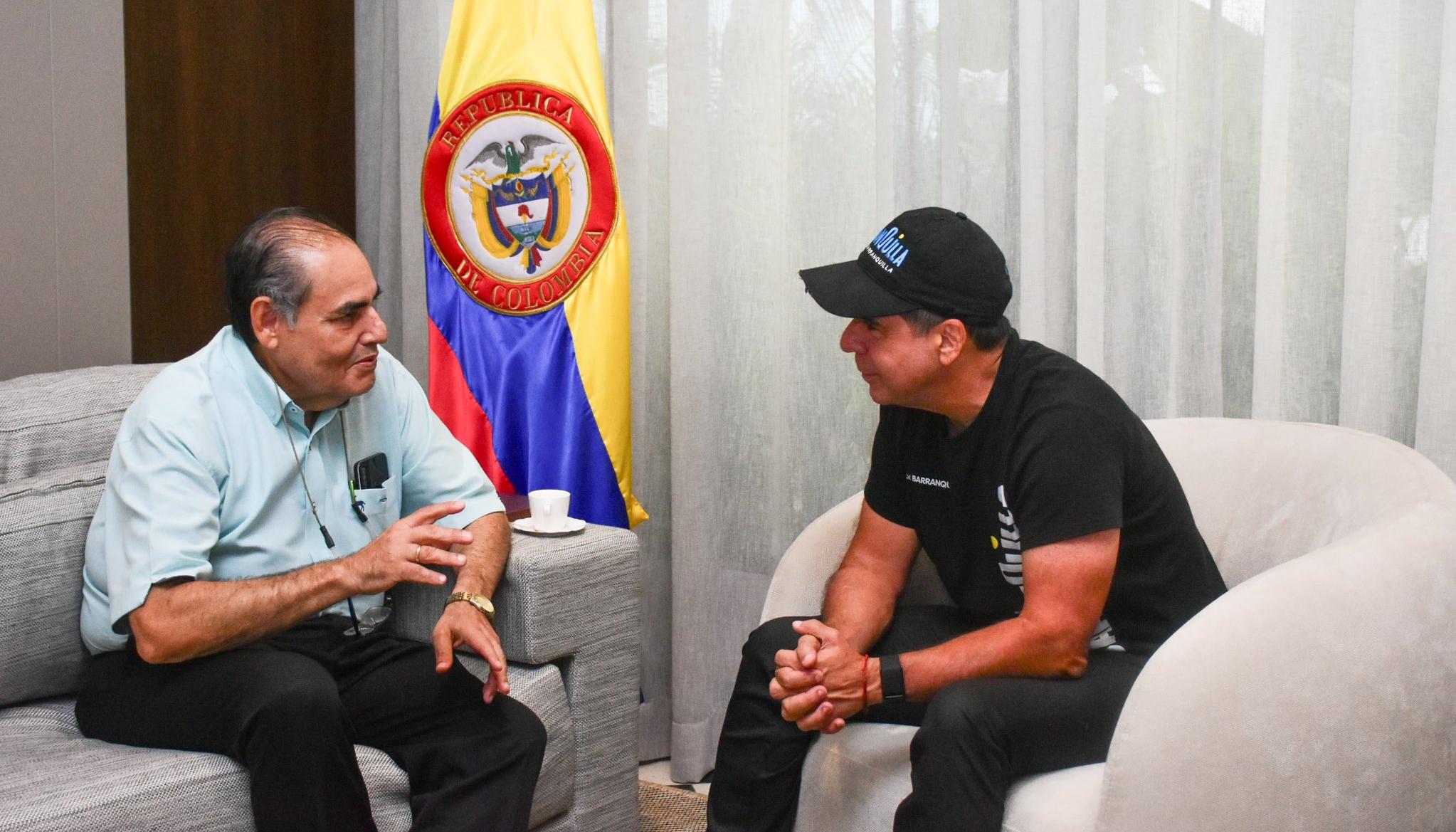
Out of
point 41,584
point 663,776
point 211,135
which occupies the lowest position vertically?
point 663,776

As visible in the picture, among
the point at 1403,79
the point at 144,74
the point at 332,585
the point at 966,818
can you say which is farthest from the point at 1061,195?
the point at 144,74

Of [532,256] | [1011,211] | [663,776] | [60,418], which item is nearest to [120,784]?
[60,418]

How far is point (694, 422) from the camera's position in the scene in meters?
2.58

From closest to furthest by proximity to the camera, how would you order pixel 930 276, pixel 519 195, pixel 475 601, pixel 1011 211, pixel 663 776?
pixel 930 276 → pixel 475 601 → pixel 1011 211 → pixel 519 195 → pixel 663 776

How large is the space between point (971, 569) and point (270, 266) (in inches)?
44.3

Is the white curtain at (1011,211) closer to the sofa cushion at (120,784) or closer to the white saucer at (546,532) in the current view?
the white saucer at (546,532)

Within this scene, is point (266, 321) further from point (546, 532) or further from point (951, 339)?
point (951, 339)

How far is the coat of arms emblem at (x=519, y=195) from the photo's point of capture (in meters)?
2.42

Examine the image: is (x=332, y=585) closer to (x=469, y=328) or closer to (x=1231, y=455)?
(x=469, y=328)

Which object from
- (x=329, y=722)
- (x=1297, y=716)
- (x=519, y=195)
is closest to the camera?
(x=1297, y=716)

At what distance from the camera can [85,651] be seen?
1752mm

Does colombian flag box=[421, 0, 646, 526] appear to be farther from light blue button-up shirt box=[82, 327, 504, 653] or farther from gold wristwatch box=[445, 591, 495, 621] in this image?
gold wristwatch box=[445, 591, 495, 621]

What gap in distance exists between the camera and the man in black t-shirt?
144 cm

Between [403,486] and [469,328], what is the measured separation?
0.65 m
